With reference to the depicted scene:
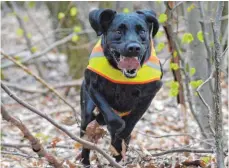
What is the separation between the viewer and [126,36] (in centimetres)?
376

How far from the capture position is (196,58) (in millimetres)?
6137

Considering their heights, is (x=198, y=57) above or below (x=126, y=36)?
below

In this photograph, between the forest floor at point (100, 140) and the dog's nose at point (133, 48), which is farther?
the forest floor at point (100, 140)

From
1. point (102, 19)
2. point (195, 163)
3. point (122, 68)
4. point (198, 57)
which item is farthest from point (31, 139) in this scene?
point (198, 57)

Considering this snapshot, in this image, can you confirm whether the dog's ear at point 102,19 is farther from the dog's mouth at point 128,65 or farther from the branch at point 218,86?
the branch at point 218,86

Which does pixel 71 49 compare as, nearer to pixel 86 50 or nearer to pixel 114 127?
pixel 86 50

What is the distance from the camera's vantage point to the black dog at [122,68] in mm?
3756

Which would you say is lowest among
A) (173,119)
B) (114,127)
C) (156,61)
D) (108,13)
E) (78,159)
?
(173,119)

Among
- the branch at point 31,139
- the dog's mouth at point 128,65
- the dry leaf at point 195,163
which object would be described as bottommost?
the dry leaf at point 195,163

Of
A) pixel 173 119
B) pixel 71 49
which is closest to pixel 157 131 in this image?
pixel 173 119

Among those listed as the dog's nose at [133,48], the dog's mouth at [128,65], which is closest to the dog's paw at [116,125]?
the dog's mouth at [128,65]

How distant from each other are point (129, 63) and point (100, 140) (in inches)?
123

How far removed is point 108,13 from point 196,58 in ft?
7.88

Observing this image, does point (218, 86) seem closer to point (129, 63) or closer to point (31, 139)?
point (129, 63)
